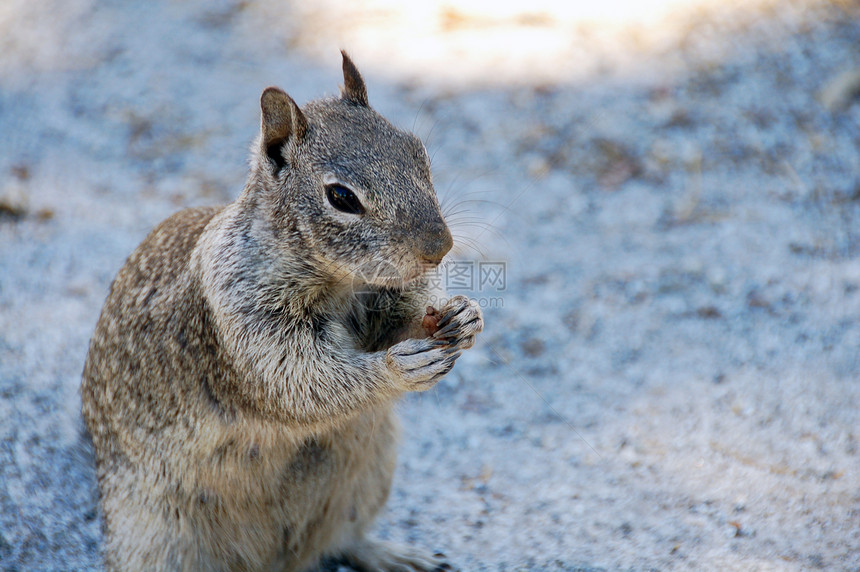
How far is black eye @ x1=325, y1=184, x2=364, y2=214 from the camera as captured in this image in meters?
2.67

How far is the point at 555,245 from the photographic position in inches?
197

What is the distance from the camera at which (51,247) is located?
468 cm

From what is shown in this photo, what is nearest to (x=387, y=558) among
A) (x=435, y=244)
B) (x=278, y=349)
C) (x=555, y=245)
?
(x=278, y=349)

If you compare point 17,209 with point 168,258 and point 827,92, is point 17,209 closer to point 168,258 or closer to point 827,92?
point 168,258

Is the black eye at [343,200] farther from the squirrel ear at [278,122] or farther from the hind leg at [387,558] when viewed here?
the hind leg at [387,558]

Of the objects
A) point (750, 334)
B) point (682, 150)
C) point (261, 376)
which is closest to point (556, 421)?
point (750, 334)

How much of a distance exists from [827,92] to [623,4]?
170cm

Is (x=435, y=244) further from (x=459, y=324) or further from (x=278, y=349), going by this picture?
(x=278, y=349)

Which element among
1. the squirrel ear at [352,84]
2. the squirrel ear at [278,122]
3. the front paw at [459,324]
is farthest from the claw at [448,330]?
the squirrel ear at [352,84]

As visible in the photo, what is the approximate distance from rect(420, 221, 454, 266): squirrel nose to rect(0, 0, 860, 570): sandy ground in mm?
1379

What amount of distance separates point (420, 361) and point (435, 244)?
396 mm

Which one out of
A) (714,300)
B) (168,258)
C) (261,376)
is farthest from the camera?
(714,300)

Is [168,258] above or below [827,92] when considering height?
below

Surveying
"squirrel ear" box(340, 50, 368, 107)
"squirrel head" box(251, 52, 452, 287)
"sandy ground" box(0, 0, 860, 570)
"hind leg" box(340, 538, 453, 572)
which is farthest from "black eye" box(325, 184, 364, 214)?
"hind leg" box(340, 538, 453, 572)
